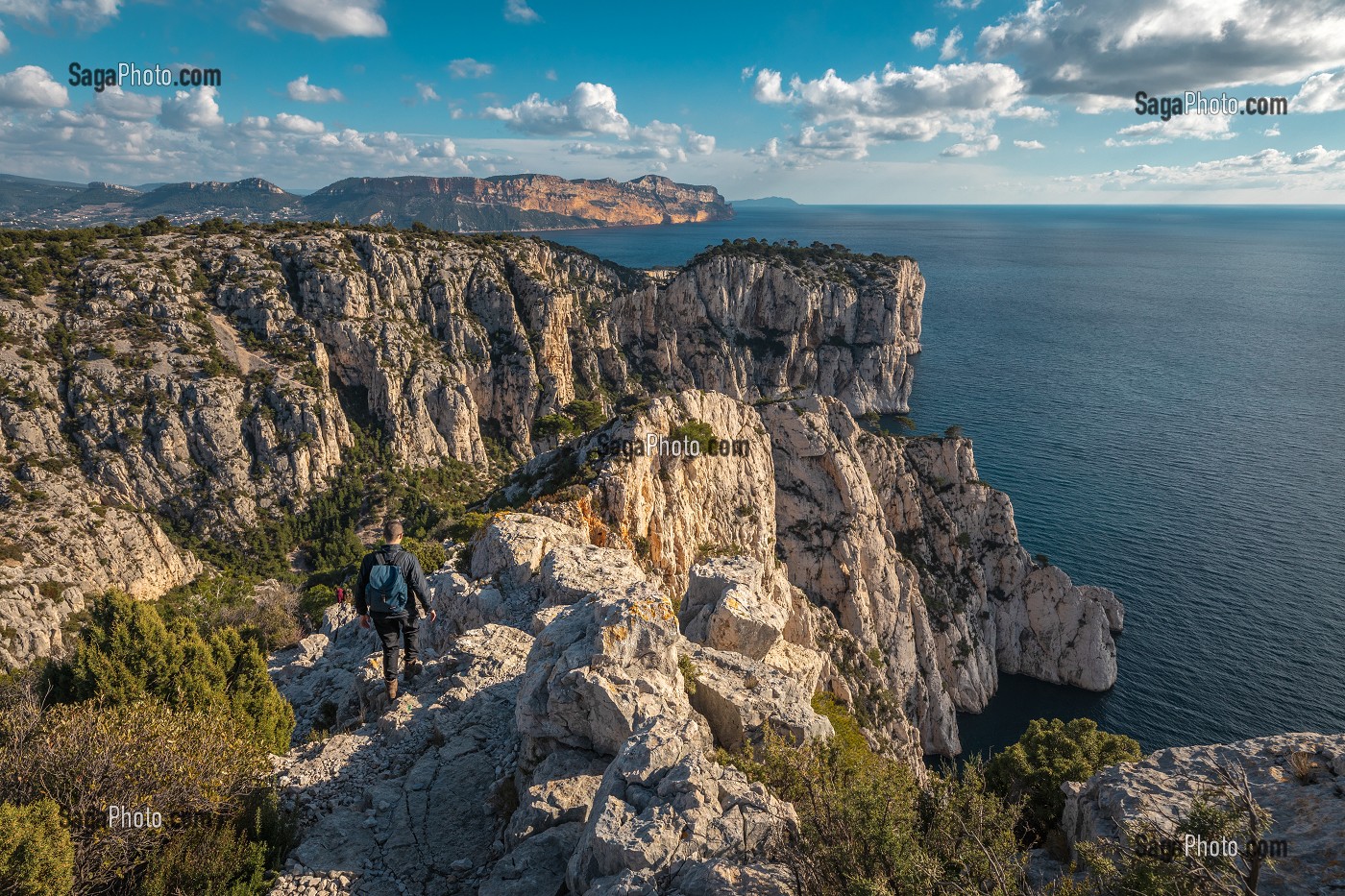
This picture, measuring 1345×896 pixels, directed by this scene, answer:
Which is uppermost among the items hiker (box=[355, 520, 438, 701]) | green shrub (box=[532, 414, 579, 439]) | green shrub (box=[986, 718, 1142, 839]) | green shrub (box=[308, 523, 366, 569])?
hiker (box=[355, 520, 438, 701])

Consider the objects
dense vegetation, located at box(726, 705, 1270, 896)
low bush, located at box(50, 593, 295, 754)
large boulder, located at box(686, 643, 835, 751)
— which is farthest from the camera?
low bush, located at box(50, 593, 295, 754)

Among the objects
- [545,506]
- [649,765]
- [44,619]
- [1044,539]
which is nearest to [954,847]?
[649,765]

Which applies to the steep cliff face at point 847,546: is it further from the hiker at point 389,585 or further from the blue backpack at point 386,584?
the blue backpack at point 386,584

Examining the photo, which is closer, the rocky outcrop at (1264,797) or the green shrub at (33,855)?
the green shrub at (33,855)

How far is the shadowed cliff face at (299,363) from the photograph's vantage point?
62844 millimetres

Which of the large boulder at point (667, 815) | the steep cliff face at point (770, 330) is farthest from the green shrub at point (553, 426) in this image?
the large boulder at point (667, 815)

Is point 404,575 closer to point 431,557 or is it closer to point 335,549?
point 431,557

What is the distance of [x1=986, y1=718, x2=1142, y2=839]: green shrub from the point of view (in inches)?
695

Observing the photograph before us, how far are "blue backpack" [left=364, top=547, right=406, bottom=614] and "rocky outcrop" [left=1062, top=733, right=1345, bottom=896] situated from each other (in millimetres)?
13459

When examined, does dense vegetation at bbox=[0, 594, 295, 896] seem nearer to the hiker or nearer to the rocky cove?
the rocky cove

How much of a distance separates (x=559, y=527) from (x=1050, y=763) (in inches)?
763

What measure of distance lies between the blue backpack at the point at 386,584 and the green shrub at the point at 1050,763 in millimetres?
15413

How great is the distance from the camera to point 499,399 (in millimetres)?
105812

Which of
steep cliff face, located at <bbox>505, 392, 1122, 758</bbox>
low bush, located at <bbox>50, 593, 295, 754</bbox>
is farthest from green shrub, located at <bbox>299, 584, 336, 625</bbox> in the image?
low bush, located at <bbox>50, 593, 295, 754</bbox>
